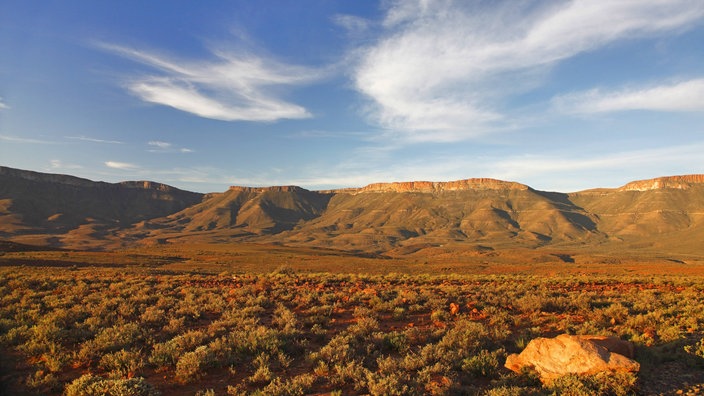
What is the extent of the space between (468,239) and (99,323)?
161 metres

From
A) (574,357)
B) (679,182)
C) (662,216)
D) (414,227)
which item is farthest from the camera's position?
(679,182)

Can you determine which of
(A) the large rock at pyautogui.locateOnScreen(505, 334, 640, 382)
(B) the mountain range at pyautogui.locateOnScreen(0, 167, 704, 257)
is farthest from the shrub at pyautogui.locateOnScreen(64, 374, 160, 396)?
(B) the mountain range at pyautogui.locateOnScreen(0, 167, 704, 257)

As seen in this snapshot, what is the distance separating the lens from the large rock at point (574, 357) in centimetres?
677

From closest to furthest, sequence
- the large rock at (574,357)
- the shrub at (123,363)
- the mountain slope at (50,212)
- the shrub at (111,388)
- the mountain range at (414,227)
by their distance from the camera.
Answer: the shrub at (111,388) → the large rock at (574,357) → the shrub at (123,363) → the mountain slope at (50,212) → the mountain range at (414,227)

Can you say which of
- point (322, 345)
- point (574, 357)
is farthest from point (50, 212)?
point (574, 357)

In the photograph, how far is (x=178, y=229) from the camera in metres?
185

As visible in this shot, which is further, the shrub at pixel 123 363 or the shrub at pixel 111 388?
the shrub at pixel 123 363

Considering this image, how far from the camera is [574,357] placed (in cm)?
695

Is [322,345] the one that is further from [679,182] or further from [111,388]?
[679,182]

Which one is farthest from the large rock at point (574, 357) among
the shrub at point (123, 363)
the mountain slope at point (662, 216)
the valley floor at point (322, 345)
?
the mountain slope at point (662, 216)

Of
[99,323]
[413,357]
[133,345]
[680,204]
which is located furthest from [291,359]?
[680,204]

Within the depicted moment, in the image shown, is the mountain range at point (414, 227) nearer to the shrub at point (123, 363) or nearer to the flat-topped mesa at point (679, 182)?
the flat-topped mesa at point (679, 182)

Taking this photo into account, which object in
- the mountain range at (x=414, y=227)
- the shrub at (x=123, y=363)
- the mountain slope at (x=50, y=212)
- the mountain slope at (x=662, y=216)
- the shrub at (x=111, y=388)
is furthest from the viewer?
the mountain slope at (x=662, y=216)

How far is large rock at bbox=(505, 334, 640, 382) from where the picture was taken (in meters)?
6.77
